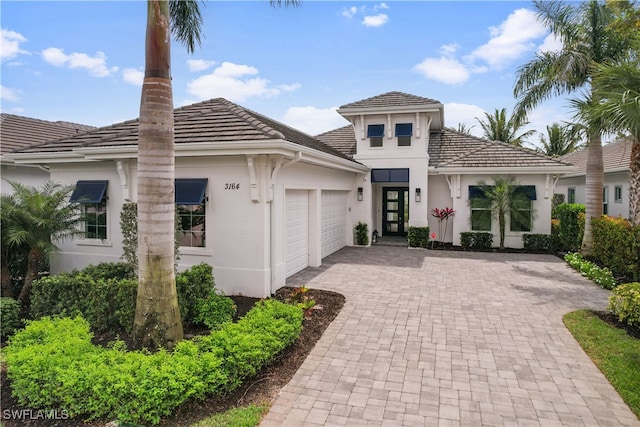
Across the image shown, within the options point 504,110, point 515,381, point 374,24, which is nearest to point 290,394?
point 515,381

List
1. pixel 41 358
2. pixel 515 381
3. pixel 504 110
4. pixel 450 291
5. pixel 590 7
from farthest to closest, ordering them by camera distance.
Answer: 1. pixel 504 110
2. pixel 590 7
3. pixel 450 291
4. pixel 515 381
5. pixel 41 358

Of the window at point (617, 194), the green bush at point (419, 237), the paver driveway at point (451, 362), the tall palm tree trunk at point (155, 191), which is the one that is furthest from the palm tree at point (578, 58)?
the tall palm tree trunk at point (155, 191)

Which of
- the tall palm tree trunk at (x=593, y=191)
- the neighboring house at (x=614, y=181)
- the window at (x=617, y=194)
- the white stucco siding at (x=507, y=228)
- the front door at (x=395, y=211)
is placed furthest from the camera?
the window at (x=617, y=194)

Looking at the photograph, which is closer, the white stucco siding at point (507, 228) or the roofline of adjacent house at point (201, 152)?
the roofline of adjacent house at point (201, 152)

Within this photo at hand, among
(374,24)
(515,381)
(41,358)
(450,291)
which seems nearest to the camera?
(41,358)

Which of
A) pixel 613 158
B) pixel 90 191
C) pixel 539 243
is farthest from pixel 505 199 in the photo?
pixel 90 191

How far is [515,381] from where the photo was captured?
5117mm

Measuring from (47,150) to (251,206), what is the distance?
22.2ft

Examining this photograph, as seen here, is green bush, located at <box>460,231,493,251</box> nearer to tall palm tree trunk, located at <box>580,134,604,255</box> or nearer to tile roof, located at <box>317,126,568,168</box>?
tile roof, located at <box>317,126,568,168</box>

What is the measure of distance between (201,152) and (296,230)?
3.84m

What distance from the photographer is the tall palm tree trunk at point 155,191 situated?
5402 mm

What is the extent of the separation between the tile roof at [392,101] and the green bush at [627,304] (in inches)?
440

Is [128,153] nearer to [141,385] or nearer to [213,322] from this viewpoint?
[213,322]

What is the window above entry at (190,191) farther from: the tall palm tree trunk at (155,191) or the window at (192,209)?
the tall palm tree trunk at (155,191)
